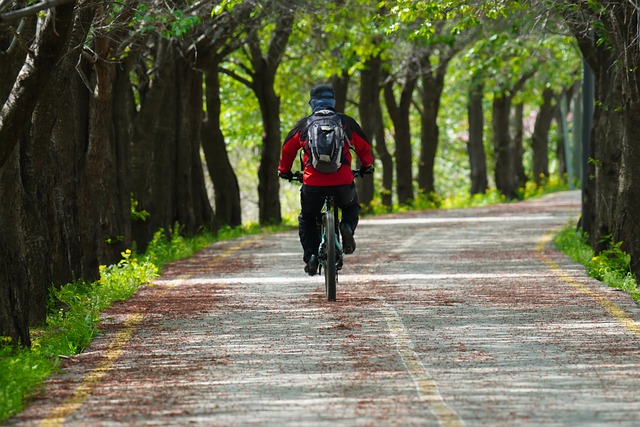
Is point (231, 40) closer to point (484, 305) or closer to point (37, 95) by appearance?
point (484, 305)

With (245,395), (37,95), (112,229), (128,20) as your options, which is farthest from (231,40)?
(245,395)

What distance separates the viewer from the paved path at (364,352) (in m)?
8.40

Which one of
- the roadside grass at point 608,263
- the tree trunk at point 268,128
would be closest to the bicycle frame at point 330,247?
the roadside grass at point 608,263

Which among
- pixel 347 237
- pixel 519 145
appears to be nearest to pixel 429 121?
pixel 519 145

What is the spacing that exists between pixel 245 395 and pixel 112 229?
1161cm

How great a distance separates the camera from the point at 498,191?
47562 millimetres

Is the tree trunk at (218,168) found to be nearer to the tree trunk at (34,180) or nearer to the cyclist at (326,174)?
the tree trunk at (34,180)

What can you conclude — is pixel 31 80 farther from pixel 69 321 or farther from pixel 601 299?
pixel 601 299

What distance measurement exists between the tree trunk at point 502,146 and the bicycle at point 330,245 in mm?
32046

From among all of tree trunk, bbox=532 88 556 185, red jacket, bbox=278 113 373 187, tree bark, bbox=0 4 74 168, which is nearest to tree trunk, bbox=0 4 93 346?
tree bark, bbox=0 4 74 168

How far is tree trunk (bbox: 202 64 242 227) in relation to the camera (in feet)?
99.6

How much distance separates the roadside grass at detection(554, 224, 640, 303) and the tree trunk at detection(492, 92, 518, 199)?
24.5 metres

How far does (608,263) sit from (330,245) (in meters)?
5.16

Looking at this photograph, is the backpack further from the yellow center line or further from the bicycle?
the yellow center line
